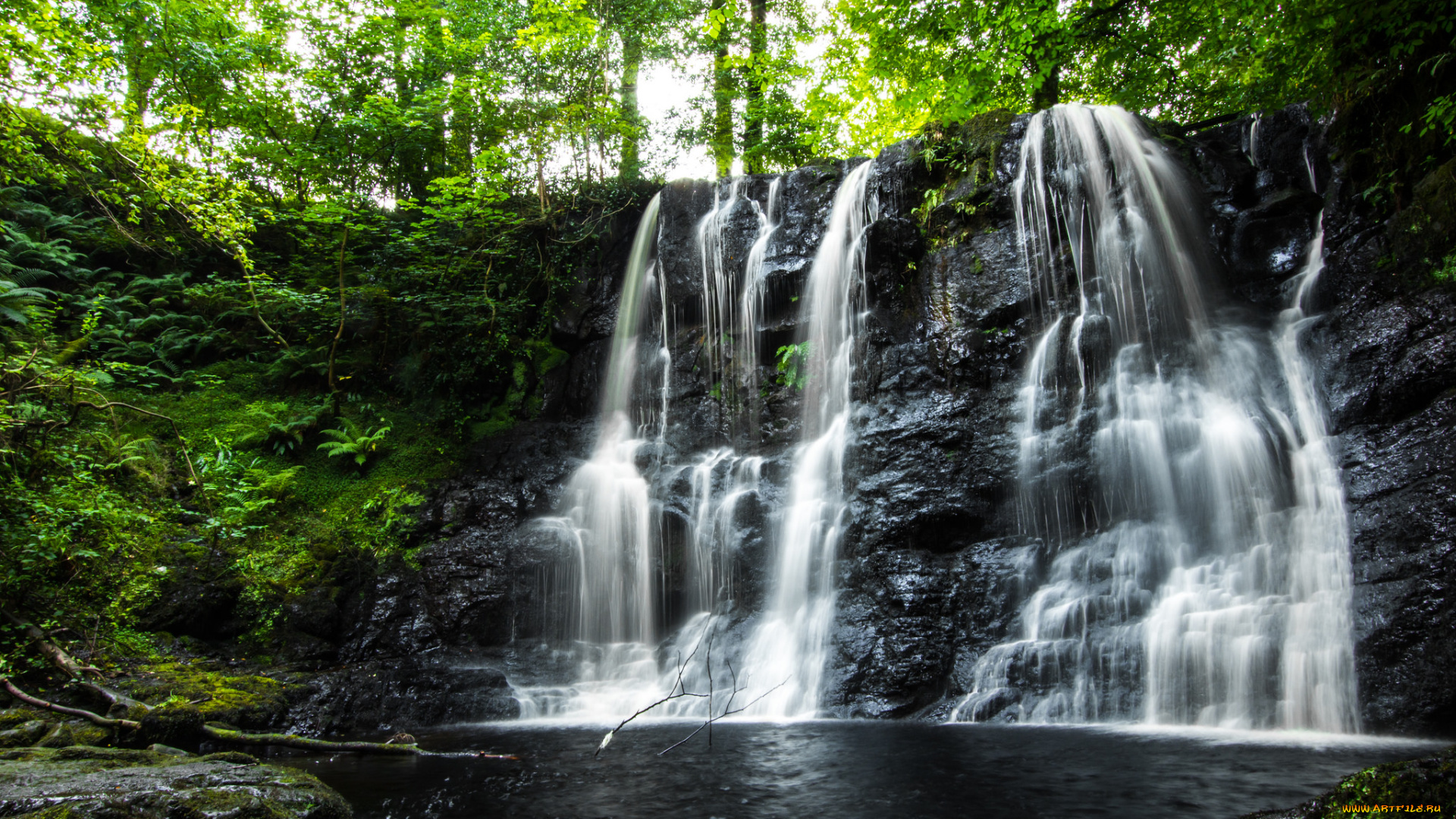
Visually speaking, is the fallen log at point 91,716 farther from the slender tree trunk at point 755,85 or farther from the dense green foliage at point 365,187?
the slender tree trunk at point 755,85

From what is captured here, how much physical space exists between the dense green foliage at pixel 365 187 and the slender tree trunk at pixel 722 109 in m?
0.07

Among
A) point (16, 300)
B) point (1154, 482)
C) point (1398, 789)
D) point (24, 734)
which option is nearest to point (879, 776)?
point (1398, 789)

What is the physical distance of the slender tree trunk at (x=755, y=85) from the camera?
53.1 feet

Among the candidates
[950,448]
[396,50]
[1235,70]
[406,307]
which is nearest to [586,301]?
[406,307]

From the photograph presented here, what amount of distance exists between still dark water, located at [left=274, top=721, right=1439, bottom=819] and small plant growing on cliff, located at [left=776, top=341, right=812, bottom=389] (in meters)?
5.83

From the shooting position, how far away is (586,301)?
13.9 m

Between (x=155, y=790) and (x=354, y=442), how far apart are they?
916 cm

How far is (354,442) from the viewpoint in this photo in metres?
11.6

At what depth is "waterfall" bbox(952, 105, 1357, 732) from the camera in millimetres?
5984

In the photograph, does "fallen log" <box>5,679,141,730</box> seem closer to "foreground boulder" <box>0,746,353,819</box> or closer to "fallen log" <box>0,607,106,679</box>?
"fallen log" <box>0,607,106,679</box>

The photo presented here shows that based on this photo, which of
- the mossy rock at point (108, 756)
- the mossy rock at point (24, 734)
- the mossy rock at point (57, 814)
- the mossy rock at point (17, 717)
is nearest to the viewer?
the mossy rock at point (57, 814)

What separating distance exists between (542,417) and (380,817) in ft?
31.3

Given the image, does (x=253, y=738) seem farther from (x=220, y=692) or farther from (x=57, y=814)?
(x=57, y=814)

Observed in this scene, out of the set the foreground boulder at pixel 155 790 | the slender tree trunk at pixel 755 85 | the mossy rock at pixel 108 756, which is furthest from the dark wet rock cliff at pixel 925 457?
the slender tree trunk at pixel 755 85
